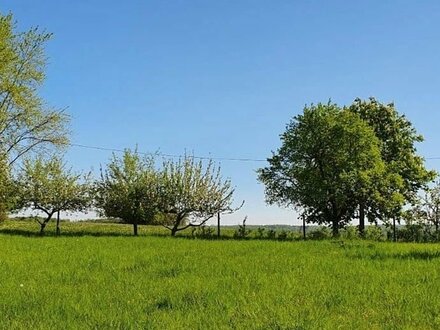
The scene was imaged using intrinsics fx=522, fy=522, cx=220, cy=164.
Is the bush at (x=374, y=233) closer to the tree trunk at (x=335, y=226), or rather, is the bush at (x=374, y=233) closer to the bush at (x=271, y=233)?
the tree trunk at (x=335, y=226)

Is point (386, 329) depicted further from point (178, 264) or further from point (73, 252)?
point (73, 252)

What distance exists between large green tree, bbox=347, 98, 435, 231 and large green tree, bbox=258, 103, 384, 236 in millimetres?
1521

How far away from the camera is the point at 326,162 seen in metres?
39.1

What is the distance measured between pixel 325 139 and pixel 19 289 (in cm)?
3003

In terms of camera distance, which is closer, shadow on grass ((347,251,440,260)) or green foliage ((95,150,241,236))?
shadow on grass ((347,251,440,260))

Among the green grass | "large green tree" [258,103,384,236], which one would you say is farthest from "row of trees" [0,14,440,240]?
the green grass

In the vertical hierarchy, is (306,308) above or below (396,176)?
below

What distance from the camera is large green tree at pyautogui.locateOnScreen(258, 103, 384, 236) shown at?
1485 inches

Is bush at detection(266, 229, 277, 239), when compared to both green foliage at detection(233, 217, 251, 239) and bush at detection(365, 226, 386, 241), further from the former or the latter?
bush at detection(365, 226, 386, 241)

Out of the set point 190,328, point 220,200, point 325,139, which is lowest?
point 190,328

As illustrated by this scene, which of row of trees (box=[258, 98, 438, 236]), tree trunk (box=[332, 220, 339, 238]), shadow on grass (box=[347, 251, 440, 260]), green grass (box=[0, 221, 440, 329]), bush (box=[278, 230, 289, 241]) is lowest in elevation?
green grass (box=[0, 221, 440, 329])

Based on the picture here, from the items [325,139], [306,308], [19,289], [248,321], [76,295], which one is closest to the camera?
[248,321]

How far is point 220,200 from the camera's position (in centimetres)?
4109

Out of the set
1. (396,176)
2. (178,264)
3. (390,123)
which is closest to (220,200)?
(396,176)
